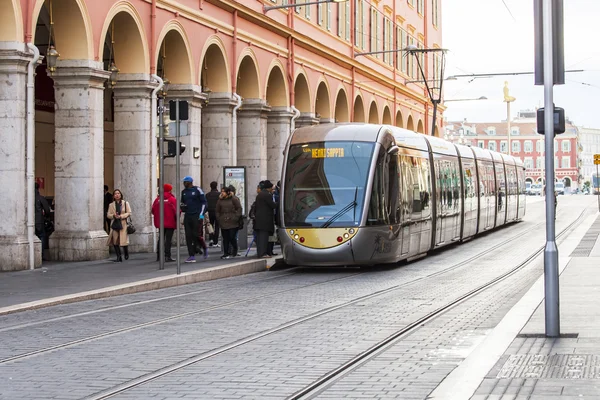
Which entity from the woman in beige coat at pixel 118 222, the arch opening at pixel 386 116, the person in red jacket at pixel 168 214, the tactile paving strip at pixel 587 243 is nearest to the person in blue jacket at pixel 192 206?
the person in red jacket at pixel 168 214

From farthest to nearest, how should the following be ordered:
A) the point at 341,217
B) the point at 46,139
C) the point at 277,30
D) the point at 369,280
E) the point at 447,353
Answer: the point at 277,30 < the point at 46,139 < the point at 341,217 < the point at 369,280 < the point at 447,353

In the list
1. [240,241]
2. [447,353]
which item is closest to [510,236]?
[240,241]

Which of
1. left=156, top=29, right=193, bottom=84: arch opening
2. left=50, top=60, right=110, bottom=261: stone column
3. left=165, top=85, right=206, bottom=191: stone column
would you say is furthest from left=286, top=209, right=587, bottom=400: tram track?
left=156, top=29, right=193, bottom=84: arch opening

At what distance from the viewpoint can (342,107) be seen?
46.4 metres

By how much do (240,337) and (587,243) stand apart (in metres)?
21.0

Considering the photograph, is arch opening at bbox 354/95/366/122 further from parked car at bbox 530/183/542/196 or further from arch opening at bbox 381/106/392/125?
parked car at bbox 530/183/542/196

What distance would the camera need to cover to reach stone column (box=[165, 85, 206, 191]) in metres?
29.3

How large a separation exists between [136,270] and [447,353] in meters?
11.6

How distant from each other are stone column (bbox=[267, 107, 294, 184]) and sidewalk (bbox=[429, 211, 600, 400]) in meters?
23.1

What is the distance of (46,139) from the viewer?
99.6 ft

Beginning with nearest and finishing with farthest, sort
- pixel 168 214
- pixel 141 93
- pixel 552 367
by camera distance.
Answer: pixel 552 367 → pixel 168 214 → pixel 141 93

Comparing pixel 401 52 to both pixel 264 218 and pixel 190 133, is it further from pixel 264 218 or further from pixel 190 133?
pixel 264 218

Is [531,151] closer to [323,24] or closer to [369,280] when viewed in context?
[323,24]

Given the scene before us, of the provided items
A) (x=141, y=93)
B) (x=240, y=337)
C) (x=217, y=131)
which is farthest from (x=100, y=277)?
(x=217, y=131)
